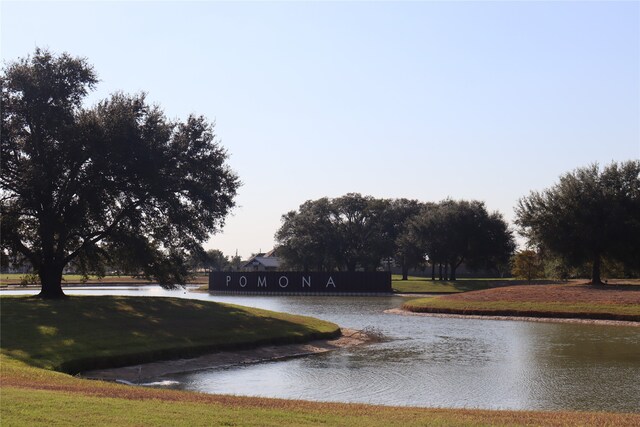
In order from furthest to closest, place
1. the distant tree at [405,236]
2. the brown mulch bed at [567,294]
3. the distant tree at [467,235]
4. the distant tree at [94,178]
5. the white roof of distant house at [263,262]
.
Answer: the white roof of distant house at [263,262], the distant tree at [405,236], the distant tree at [467,235], the brown mulch bed at [567,294], the distant tree at [94,178]

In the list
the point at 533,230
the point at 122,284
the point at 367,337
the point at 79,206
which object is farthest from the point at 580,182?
the point at 122,284

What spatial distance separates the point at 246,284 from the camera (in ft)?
362

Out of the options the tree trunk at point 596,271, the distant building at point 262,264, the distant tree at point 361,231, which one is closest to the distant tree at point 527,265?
the distant tree at point 361,231

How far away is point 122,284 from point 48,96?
297 feet

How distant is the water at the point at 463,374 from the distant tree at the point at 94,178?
17042mm

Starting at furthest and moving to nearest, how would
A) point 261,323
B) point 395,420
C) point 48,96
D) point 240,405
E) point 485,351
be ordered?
point 48,96
point 261,323
point 485,351
point 240,405
point 395,420

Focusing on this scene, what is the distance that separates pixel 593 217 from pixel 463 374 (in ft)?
156

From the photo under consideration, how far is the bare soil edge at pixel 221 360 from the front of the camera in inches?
1150

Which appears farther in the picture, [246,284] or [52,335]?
[246,284]

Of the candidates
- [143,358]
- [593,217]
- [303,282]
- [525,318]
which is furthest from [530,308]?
[303,282]

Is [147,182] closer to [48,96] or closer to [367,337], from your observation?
[48,96]

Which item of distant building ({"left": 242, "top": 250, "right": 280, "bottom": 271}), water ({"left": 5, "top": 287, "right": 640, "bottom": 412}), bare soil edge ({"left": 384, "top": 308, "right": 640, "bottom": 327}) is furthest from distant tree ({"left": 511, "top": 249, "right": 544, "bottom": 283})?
distant building ({"left": 242, "top": 250, "right": 280, "bottom": 271})

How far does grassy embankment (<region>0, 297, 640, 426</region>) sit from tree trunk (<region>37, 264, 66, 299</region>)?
1.67 m

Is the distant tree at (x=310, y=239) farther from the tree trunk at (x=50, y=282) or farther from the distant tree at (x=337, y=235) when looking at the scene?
the tree trunk at (x=50, y=282)
